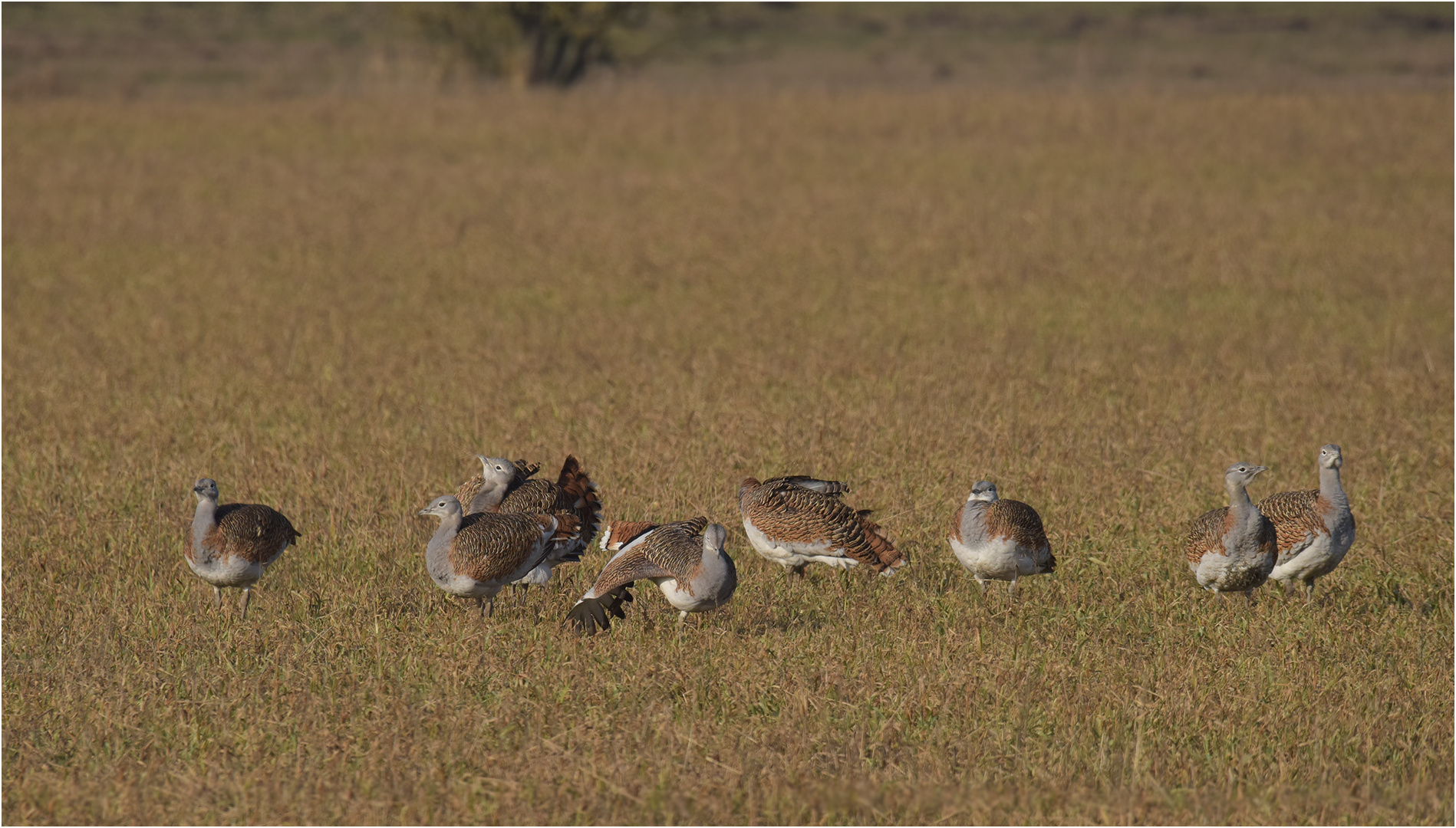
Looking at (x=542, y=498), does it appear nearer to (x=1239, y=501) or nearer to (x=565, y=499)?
(x=565, y=499)

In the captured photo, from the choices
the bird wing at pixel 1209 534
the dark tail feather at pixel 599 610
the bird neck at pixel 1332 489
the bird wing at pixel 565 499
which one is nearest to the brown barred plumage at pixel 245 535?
the bird wing at pixel 565 499

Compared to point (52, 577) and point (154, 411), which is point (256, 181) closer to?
point (154, 411)

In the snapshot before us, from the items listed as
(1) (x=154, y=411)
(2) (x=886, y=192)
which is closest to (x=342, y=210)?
(2) (x=886, y=192)

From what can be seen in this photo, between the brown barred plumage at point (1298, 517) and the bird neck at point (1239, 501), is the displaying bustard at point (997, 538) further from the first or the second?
the brown barred plumage at point (1298, 517)

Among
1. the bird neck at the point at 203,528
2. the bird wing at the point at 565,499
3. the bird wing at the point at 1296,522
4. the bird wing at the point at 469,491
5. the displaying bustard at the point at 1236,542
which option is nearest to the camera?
the bird neck at the point at 203,528

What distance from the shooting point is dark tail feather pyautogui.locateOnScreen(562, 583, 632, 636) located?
6.55 m

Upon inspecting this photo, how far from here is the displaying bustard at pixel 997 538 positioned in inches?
271

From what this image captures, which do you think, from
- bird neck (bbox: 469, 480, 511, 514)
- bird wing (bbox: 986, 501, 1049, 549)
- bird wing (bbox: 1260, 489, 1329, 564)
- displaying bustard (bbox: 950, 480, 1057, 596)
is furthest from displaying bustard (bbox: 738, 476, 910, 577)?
bird wing (bbox: 1260, 489, 1329, 564)

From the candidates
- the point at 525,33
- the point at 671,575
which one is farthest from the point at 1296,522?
the point at 525,33

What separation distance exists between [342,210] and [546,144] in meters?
5.89

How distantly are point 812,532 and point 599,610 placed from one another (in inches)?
46.2

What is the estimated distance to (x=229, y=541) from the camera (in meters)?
6.69

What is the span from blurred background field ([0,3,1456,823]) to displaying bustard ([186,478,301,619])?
0.29 meters

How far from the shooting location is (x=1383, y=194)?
72.6ft
